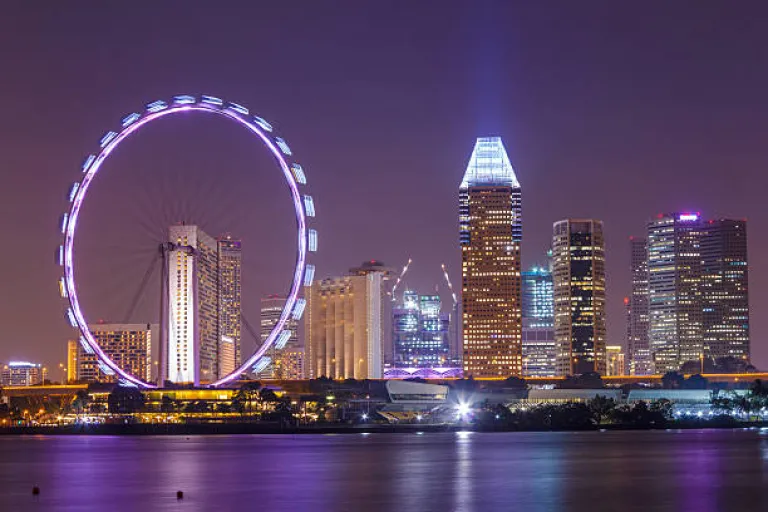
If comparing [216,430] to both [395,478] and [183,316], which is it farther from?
[395,478]

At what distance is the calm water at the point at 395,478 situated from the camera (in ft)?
220

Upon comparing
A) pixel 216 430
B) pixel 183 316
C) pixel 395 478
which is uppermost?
pixel 183 316

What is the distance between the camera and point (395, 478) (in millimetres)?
83500

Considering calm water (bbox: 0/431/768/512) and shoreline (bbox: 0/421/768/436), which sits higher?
calm water (bbox: 0/431/768/512)

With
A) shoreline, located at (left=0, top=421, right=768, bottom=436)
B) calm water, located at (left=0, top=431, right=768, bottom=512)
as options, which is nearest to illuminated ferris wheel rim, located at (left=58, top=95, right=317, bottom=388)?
calm water, located at (left=0, top=431, right=768, bottom=512)

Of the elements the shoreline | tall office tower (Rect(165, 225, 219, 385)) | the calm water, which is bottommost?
the shoreline

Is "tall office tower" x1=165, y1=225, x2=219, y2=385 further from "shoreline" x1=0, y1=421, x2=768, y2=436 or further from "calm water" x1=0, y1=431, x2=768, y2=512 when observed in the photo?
"calm water" x1=0, y1=431, x2=768, y2=512

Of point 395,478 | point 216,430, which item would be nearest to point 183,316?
point 216,430

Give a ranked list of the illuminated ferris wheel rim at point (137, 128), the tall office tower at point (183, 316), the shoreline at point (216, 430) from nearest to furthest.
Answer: the illuminated ferris wheel rim at point (137, 128) < the tall office tower at point (183, 316) < the shoreline at point (216, 430)

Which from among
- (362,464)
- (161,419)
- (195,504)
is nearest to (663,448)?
(362,464)

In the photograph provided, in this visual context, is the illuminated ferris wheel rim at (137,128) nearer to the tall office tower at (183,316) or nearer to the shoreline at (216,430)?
the tall office tower at (183,316)

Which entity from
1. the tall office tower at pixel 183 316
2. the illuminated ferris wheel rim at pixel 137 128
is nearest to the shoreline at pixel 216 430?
the tall office tower at pixel 183 316

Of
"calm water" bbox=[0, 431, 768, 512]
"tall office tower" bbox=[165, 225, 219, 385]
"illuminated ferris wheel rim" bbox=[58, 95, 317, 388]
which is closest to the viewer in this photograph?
"calm water" bbox=[0, 431, 768, 512]

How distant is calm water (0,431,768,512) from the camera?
6719 centimetres
